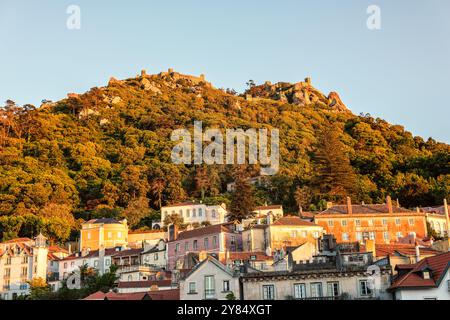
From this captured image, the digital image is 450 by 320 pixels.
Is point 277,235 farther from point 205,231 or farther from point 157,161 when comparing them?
point 157,161

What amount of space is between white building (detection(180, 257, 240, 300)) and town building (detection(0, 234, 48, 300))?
35.3 meters

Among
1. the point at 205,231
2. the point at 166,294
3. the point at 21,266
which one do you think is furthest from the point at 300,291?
the point at 21,266

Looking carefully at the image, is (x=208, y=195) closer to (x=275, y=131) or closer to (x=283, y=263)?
(x=275, y=131)

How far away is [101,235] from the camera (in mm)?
74062

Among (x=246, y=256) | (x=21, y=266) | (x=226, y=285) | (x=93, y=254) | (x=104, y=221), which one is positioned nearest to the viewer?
(x=226, y=285)

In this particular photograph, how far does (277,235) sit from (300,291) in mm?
24892

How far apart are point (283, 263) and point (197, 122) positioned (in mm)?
82629

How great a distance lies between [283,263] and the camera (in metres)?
36.9

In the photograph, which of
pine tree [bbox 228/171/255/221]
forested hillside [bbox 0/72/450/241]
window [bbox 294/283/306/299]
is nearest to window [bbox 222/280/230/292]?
window [bbox 294/283/306/299]

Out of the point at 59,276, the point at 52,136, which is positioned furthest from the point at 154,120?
the point at 59,276

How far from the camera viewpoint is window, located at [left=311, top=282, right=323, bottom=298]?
1300 inches

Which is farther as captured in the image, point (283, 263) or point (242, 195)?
point (242, 195)

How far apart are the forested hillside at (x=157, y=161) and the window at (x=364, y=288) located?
144 ft

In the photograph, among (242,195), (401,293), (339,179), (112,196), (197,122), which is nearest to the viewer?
(401,293)
